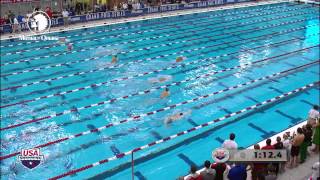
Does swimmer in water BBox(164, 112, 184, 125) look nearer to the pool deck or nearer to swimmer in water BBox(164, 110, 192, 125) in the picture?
swimmer in water BBox(164, 110, 192, 125)

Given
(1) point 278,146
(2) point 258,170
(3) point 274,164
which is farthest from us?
(3) point 274,164

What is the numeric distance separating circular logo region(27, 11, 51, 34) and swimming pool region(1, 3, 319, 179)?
1454mm

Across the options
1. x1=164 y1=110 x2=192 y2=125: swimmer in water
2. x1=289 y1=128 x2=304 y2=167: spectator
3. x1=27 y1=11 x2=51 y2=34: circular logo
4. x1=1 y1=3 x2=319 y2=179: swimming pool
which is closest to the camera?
x1=289 y1=128 x2=304 y2=167: spectator

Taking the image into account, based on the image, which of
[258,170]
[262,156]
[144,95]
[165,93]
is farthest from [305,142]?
[144,95]

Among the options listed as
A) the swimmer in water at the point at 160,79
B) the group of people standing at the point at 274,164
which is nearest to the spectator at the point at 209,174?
the group of people standing at the point at 274,164

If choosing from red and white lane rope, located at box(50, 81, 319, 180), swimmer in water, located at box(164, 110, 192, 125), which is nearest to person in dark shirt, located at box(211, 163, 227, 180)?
→ red and white lane rope, located at box(50, 81, 319, 180)

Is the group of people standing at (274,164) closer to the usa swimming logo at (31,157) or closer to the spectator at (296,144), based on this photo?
the spectator at (296,144)

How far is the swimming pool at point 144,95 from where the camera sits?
8742 millimetres

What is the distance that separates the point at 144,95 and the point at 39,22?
36.4 ft

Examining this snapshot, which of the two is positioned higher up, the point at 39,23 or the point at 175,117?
the point at 39,23

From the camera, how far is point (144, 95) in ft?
38.5

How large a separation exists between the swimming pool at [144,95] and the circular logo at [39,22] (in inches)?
57.2

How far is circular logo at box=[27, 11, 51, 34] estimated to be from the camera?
64.8 ft

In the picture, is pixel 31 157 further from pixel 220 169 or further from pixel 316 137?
pixel 316 137
